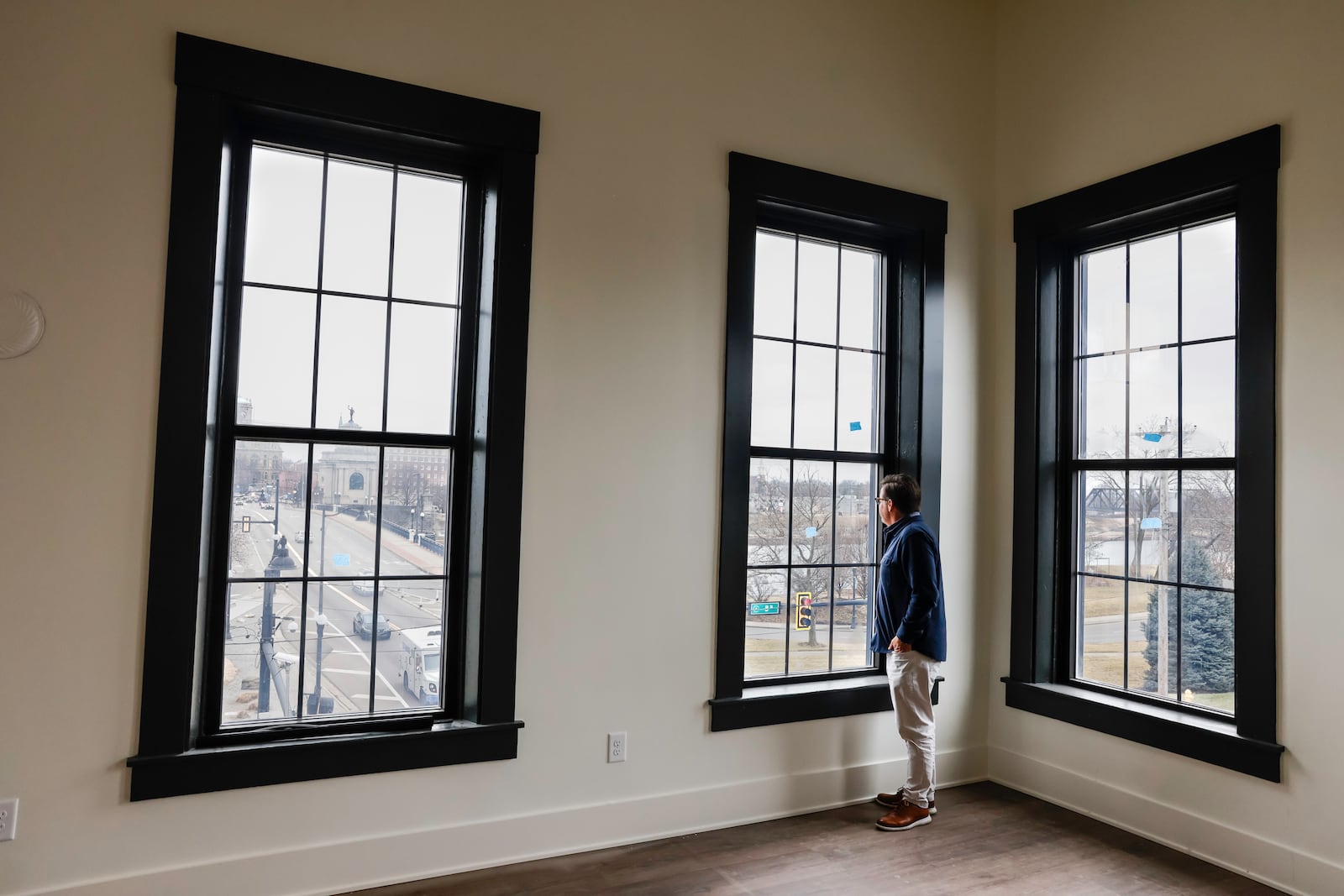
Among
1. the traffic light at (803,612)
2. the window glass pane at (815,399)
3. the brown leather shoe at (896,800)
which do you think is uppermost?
the window glass pane at (815,399)

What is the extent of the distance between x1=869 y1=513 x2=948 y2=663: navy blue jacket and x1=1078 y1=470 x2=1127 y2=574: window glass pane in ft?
2.77

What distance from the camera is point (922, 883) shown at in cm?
302

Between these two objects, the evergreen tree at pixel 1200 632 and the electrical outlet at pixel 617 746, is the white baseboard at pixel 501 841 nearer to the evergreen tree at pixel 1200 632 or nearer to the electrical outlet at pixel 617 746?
the electrical outlet at pixel 617 746

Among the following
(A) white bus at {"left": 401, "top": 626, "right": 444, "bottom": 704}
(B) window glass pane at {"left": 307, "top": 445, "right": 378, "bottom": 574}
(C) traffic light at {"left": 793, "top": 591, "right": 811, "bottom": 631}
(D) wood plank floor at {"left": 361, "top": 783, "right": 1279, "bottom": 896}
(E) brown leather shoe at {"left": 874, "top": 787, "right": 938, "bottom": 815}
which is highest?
(B) window glass pane at {"left": 307, "top": 445, "right": 378, "bottom": 574}

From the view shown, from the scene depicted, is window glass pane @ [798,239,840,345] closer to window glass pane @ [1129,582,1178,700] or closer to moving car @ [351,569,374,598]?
window glass pane @ [1129,582,1178,700]

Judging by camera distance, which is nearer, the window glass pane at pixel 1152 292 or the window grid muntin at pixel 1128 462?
the window grid muntin at pixel 1128 462

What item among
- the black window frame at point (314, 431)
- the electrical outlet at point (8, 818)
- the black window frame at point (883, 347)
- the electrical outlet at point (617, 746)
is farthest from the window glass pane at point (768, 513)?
the electrical outlet at point (8, 818)

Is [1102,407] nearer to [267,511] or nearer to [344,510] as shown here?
[344,510]

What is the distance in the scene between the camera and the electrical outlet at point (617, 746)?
3275 millimetres

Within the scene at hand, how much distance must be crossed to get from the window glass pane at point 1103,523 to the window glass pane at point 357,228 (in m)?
3.16

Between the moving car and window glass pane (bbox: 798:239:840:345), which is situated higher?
window glass pane (bbox: 798:239:840:345)

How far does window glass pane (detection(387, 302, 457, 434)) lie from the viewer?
310 centimetres

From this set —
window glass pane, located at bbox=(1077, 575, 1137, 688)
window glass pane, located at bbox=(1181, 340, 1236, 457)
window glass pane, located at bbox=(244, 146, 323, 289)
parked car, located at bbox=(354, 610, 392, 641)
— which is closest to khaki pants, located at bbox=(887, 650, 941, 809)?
window glass pane, located at bbox=(1077, 575, 1137, 688)

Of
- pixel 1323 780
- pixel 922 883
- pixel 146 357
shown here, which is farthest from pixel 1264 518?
pixel 146 357
